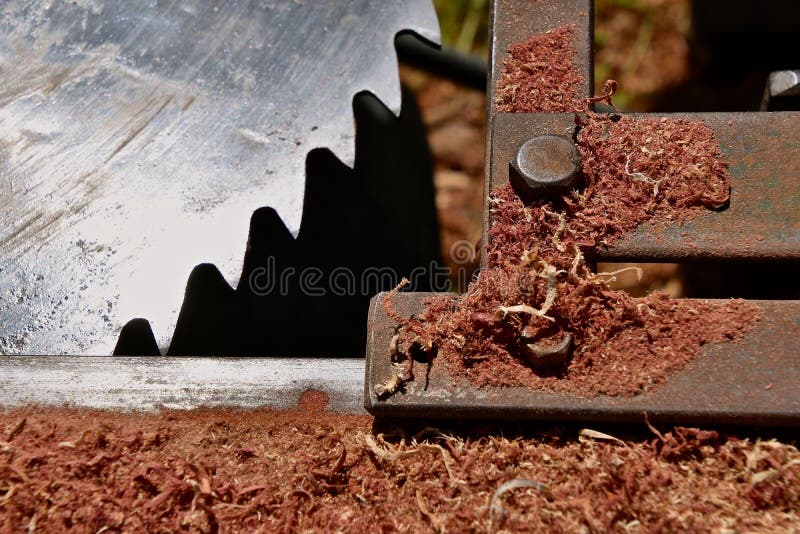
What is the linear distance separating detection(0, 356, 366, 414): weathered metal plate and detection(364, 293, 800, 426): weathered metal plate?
0.10 m

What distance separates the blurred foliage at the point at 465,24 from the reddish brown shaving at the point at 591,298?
6.48ft

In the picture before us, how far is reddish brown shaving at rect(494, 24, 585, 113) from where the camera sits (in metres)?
1.07

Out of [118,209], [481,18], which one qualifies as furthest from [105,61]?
[481,18]

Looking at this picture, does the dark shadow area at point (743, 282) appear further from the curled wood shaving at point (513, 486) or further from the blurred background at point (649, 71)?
the curled wood shaving at point (513, 486)

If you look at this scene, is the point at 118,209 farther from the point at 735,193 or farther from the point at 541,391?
the point at 735,193

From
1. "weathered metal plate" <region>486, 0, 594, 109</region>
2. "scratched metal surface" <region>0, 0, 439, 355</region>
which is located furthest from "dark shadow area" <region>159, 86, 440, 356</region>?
"weathered metal plate" <region>486, 0, 594, 109</region>

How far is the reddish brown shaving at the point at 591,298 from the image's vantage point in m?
0.88

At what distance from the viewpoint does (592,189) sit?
0.97 metres

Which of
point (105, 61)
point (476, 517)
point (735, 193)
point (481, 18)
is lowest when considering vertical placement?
point (476, 517)

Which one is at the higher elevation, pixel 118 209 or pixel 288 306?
pixel 118 209

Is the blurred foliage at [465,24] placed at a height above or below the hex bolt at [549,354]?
above

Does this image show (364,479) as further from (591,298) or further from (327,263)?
(327,263)

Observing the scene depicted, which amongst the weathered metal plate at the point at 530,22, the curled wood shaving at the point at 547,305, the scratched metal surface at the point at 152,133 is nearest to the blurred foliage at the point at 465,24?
the scratched metal surface at the point at 152,133

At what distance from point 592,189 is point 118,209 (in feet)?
2.67
